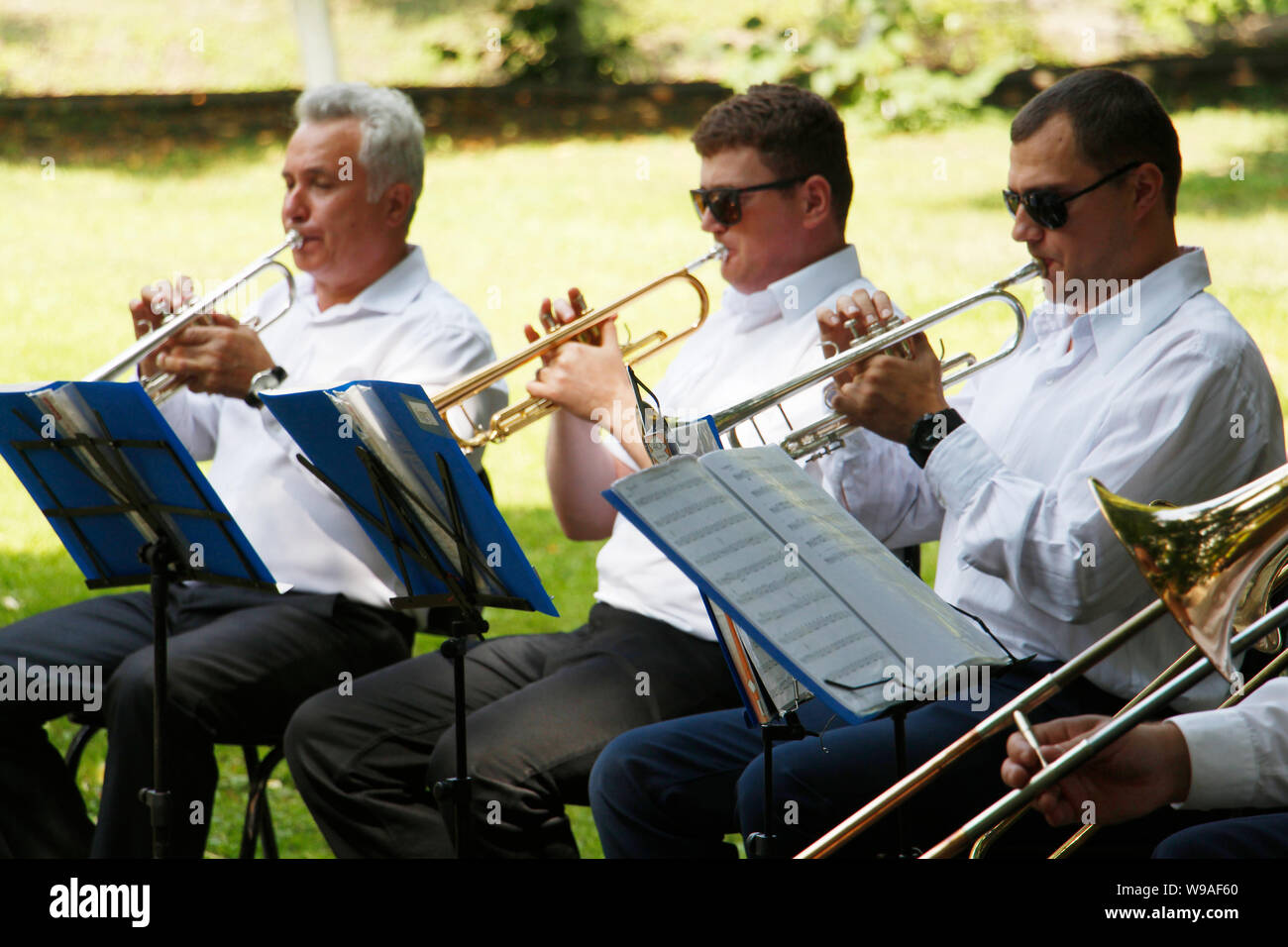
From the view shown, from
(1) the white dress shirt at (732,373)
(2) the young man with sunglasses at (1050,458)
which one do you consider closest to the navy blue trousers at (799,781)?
(2) the young man with sunglasses at (1050,458)

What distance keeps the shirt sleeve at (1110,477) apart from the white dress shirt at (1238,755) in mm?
369

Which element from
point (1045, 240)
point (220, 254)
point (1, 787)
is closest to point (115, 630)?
point (1, 787)

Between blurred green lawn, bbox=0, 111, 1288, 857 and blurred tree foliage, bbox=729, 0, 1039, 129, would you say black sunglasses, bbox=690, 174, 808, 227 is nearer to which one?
blurred green lawn, bbox=0, 111, 1288, 857

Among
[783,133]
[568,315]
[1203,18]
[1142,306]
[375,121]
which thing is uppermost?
[1203,18]

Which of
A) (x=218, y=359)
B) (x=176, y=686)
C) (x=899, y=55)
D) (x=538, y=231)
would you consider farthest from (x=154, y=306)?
(x=899, y=55)

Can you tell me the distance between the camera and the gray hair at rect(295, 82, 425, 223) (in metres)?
3.80

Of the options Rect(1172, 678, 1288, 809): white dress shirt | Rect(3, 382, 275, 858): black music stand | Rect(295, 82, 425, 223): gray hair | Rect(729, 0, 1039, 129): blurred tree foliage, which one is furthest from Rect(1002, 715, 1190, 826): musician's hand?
Rect(729, 0, 1039, 129): blurred tree foliage

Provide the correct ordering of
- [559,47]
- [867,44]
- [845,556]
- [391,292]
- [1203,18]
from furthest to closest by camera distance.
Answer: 1. [559,47]
2. [1203,18]
3. [867,44]
4. [391,292]
5. [845,556]

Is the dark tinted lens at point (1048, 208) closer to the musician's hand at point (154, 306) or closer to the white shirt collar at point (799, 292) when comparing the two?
the white shirt collar at point (799, 292)

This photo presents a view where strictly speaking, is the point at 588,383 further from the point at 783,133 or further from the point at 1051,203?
the point at 1051,203

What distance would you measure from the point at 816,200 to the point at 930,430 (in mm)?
949

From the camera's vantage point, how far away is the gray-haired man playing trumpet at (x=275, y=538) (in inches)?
126

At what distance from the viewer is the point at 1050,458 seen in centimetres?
273

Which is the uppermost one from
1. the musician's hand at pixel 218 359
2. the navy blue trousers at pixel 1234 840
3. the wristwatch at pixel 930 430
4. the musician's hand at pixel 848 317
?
the musician's hand at pixel 218 359
